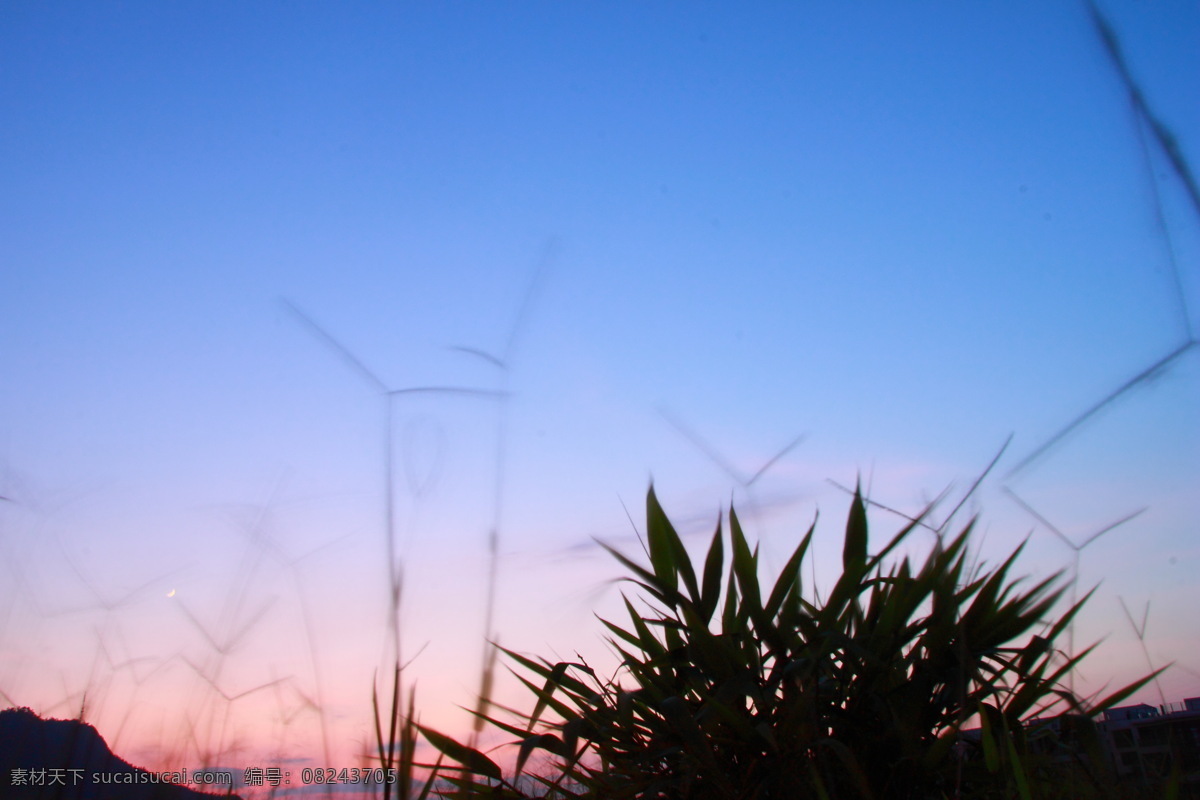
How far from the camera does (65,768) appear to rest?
1863mm

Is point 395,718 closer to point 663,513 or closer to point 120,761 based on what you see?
point 120,761

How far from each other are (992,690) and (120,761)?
2469 millimetres

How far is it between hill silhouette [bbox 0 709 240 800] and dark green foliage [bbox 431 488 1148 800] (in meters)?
0.80

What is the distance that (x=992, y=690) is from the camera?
2217 millimetres

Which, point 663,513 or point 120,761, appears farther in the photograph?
point 663,513

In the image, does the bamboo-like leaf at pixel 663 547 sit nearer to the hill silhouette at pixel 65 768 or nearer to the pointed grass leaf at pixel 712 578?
the pointed grass leaf at pixel 712 578

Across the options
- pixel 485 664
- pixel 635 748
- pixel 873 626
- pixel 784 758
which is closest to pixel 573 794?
pixel 635 748

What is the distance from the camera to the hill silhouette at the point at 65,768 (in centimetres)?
189

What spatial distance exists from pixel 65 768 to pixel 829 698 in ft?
6.61

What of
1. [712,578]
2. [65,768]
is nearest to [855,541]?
[712,578]

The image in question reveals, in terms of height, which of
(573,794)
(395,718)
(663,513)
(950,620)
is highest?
(663,513)

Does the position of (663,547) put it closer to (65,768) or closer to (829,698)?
(829,698)

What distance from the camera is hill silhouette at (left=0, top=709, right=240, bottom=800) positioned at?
1890 mm

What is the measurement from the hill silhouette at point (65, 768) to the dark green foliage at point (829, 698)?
798mm
